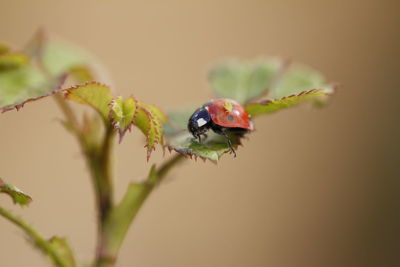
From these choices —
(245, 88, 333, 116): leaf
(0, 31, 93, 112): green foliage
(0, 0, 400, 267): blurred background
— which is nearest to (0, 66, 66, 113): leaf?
(0, 31, 93, 112): green foliage

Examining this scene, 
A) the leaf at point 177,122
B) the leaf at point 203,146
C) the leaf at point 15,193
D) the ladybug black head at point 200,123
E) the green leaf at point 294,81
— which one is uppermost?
the green leaf at point 294,81

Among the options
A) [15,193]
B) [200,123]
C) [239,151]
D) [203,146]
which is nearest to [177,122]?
[200,123]

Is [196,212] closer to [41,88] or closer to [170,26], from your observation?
[170,26]

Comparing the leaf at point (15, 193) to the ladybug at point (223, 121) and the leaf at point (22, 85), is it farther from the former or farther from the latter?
the ladybug at point (223, 121)

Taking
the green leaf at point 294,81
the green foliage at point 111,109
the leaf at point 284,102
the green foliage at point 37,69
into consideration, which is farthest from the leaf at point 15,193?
the green leaf at point 294,81

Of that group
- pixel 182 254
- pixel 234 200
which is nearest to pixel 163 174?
pixel 182 254

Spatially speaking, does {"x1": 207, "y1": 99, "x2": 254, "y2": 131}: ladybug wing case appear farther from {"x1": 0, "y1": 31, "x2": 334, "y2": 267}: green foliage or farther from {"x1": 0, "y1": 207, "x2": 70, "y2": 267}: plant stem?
{"x1": 0, "y1": 207, "x2": 70, "y2": 267}: plant stem

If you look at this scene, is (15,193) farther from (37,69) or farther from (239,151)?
(239,151)
